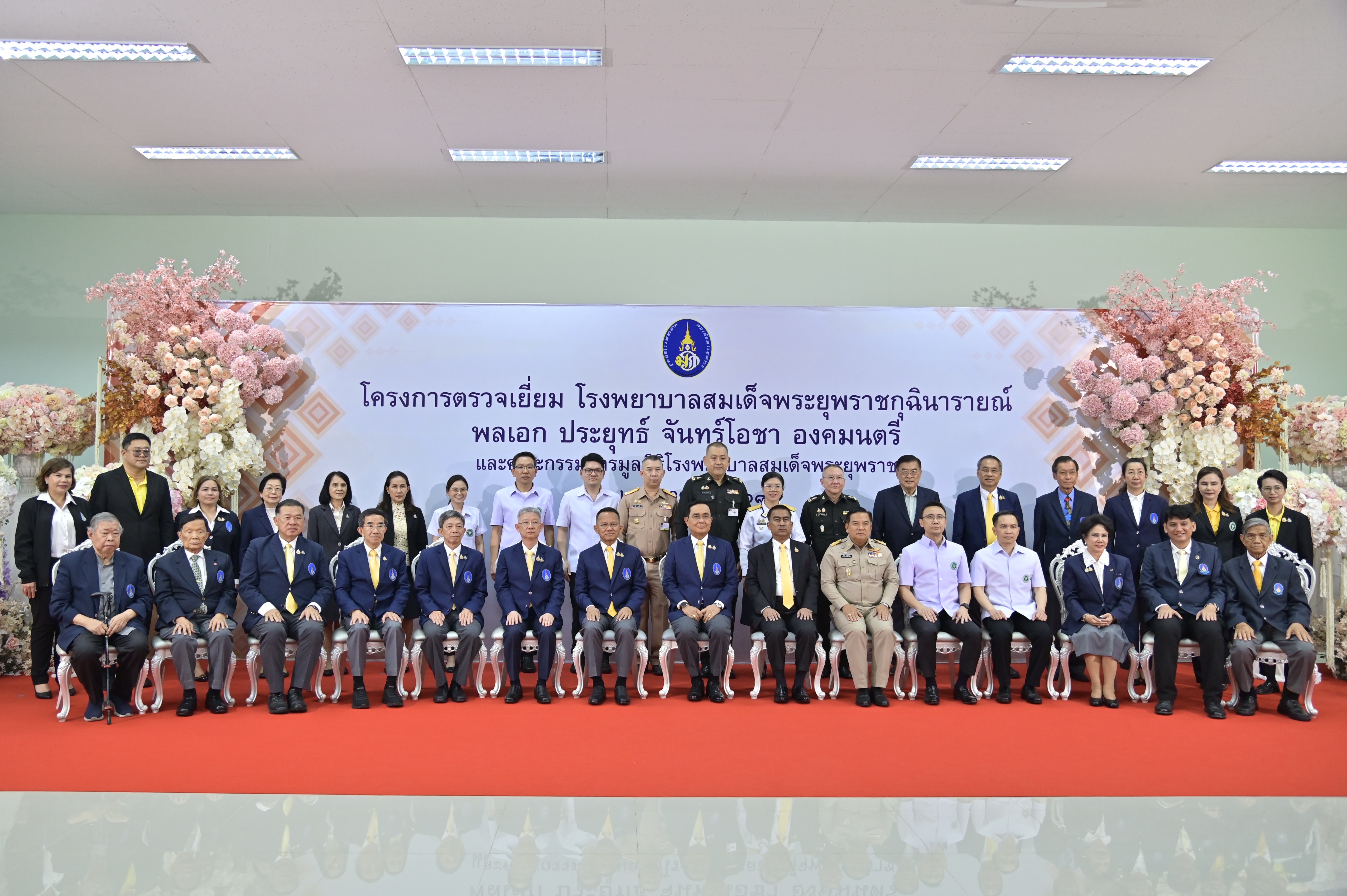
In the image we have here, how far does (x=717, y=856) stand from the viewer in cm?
333

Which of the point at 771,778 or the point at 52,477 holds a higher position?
the point at 52,477

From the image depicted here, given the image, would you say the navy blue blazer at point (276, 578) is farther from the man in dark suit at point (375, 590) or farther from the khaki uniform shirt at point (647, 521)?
the khaki uniform shirt at point (647, 521)

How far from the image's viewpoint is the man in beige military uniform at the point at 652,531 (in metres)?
6.55

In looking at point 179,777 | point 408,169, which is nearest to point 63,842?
point 179,777

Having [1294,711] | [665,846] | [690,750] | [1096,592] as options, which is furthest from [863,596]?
[665,846]

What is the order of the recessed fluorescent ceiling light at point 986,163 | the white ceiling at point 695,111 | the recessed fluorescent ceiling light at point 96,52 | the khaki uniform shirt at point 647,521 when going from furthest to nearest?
the recessed fluorescent ceiling light at point 986,163 → the khaki uniform shirt at point 647,521 → the recessed fluorescent ceiling light at point 96,52 → the white ceiling at point 695,111

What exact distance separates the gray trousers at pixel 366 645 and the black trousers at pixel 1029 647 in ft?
11.5

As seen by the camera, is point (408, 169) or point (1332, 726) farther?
point (408, 169)

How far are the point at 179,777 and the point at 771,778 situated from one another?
8.23 feet

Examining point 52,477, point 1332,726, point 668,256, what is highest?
point 668,256

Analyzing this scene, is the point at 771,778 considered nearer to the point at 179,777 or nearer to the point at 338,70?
the point at 179,777

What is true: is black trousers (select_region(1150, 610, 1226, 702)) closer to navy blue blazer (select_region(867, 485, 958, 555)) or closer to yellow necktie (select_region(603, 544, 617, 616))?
navy blue blazer (select_region(867, 485, 958, 555))

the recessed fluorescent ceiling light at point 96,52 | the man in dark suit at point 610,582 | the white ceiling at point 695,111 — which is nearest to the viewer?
the white ceiling at point 695,111

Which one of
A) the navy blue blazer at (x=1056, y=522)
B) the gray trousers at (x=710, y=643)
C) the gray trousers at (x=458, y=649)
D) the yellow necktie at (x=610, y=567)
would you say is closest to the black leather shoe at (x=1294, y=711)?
the navy blue blazer at (x=1056, y=522)
